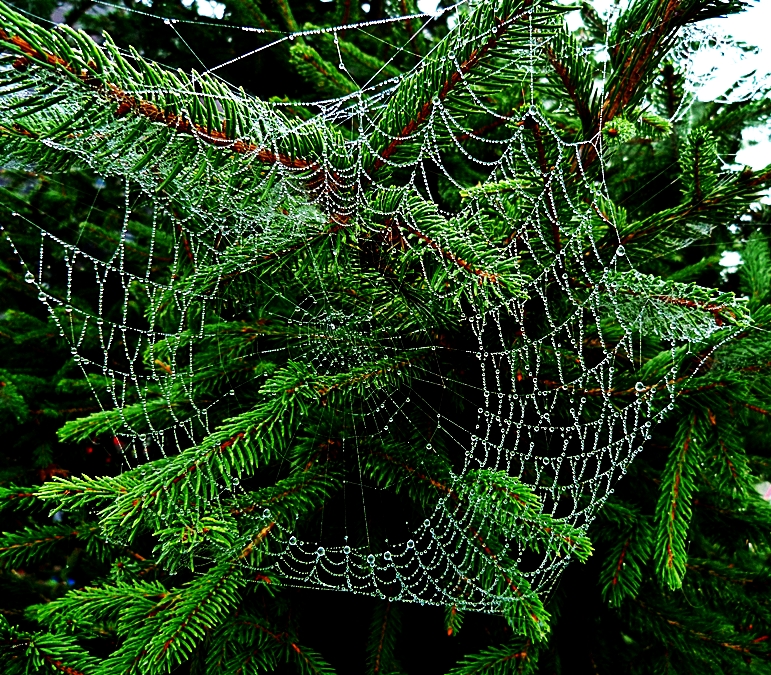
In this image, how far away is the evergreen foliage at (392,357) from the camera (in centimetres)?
80

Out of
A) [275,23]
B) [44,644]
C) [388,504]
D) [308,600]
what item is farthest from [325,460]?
[275,23]

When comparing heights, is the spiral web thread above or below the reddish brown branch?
below

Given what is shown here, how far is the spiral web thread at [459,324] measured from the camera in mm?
843

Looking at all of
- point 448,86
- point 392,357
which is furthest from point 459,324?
point 448,86

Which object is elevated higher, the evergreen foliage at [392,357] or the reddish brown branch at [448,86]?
the reddish brown branch at [448,86]

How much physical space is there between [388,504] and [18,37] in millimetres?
1167

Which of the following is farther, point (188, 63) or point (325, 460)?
point (188, 63)

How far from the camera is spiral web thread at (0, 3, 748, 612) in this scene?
843mm

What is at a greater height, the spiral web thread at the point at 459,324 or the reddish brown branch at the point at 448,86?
the reddish brown branch at the point at 448,86

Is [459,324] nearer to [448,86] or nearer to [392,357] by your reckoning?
[392,357]

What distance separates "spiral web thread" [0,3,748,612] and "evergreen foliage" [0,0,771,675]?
0.01 meters

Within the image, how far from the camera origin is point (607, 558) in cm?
129

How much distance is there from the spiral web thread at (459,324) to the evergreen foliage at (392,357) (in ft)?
0.04

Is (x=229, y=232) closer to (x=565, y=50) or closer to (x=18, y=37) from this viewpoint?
(x=18, y=37)
